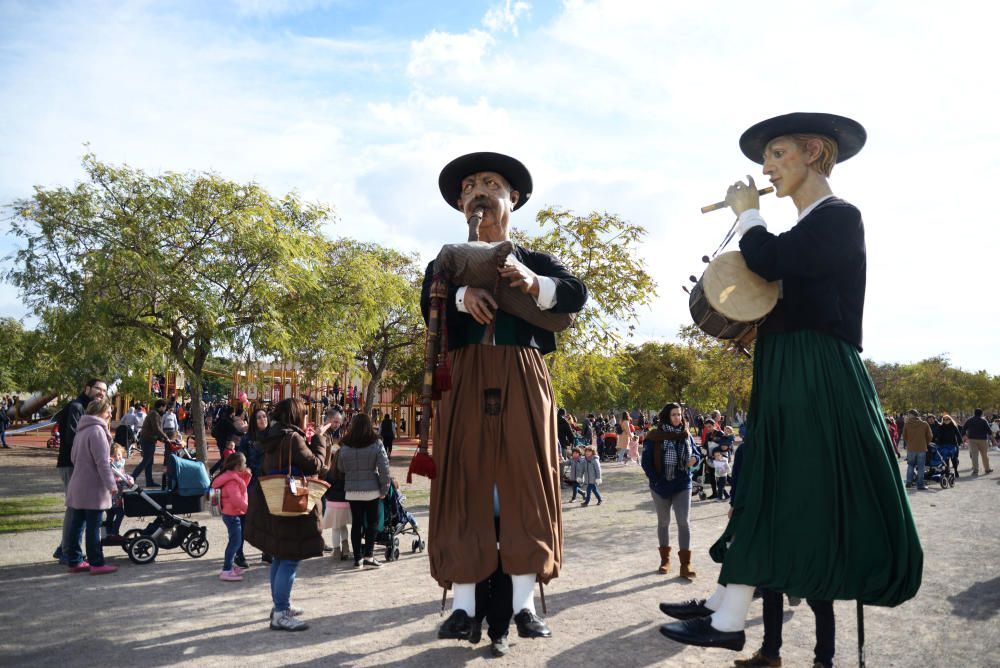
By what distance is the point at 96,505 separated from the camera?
6895 millimetres

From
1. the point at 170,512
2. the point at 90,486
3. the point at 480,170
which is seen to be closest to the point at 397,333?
the point at 170,512

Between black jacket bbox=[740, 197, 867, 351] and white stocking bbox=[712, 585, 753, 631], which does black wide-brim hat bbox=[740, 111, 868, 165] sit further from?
white stocking bbox=[712, 585, 753, 631]

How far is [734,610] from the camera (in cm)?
297

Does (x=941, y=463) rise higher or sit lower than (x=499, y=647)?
higher

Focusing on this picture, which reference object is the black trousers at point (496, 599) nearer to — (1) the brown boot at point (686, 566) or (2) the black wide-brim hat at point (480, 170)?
(2) the black wide-brim hat at point (480, 170)

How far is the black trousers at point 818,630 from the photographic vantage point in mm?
3383

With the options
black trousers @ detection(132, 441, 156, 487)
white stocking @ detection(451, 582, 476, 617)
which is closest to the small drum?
white stocking @ detection(451, 582, 476, 617)

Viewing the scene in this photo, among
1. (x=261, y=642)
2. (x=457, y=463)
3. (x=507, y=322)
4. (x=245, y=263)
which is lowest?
(x=261, y=642)

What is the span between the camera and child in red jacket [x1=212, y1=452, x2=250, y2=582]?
6844 millimetres

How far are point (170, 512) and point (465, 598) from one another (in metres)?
5.94

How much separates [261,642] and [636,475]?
53.2 ft

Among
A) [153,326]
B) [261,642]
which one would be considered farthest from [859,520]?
[153,326]

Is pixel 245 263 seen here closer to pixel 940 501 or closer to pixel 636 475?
pixel 636 475

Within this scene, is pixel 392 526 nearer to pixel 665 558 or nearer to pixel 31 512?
pixel 665 558
